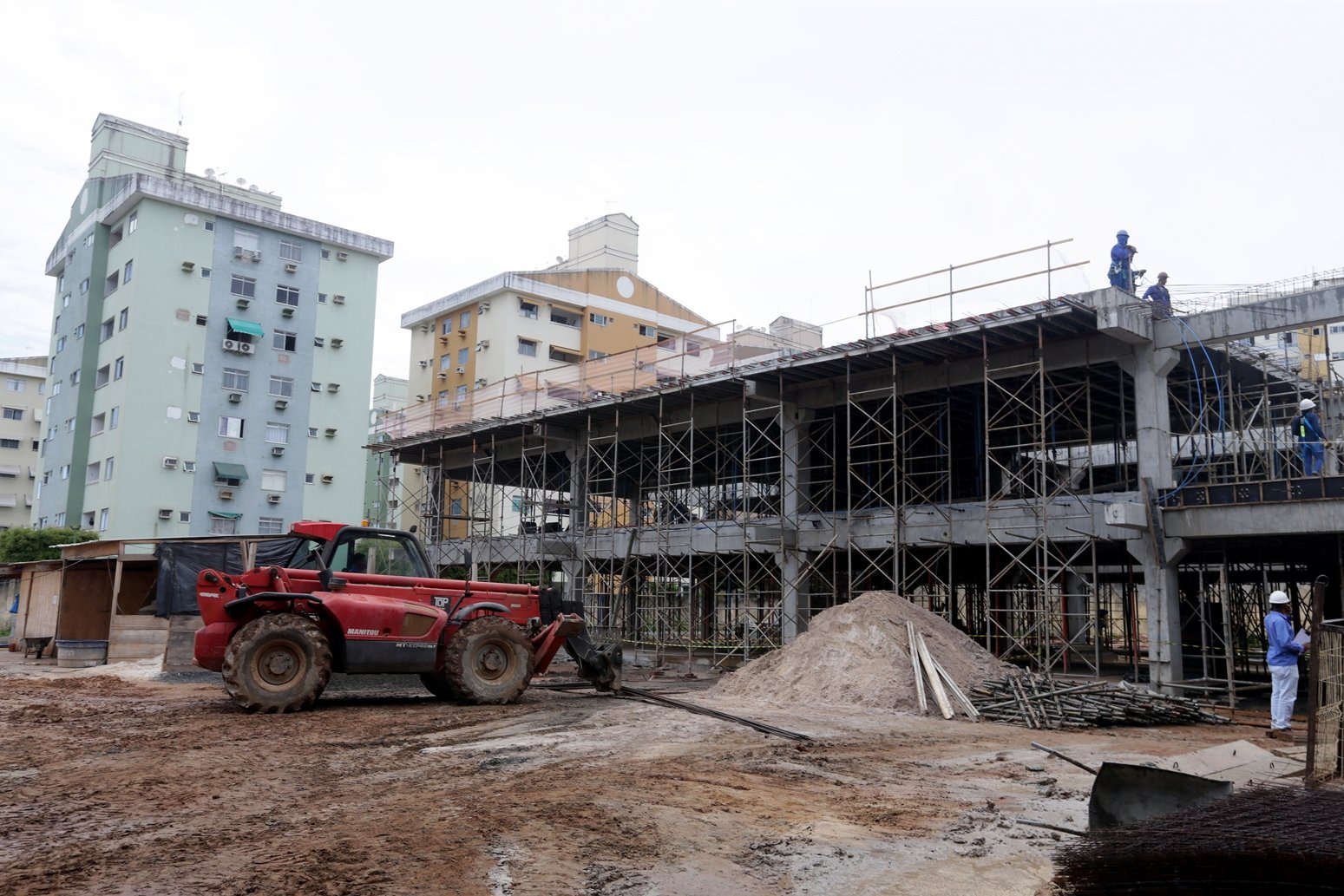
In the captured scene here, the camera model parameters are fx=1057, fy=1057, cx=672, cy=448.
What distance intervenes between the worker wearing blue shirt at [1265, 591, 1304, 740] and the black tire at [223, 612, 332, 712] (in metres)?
12.1

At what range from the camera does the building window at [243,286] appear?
4919 centimetres

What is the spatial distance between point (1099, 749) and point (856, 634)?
611 cm

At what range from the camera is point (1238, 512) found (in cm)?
1755

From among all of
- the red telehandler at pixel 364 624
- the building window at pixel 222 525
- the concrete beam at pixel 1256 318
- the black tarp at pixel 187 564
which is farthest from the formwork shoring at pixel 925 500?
the building window at pixel 222 525

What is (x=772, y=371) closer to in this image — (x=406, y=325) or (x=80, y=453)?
(x=80, y=453)

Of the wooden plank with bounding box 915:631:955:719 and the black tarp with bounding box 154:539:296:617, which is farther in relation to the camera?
the black tarp with bounding box 154:539:296:617

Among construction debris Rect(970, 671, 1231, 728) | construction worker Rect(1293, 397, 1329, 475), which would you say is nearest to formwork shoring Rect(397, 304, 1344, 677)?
construction worker Rect(1293, 397, 1329, 475)

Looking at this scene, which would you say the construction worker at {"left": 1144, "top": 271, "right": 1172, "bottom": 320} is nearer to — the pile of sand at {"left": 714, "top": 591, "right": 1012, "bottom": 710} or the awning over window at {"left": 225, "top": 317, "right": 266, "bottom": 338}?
the pile of sand at {"left": 714, "top": 591, "right": 1012, "bottom": 710}

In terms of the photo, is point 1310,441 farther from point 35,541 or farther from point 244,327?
point 35,541

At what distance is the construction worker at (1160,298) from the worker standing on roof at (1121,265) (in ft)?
1.28

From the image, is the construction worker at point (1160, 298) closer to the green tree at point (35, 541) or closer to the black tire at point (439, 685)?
the black tire at point (439, 685)

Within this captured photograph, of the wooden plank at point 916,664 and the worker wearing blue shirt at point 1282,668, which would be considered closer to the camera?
the worker wearing blue shirt at point 1282,668

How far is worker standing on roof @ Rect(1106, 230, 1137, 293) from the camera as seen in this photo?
19.8 m

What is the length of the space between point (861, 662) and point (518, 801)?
10526mm
